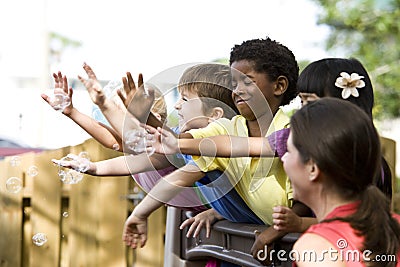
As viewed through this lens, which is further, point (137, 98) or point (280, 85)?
point (280, 85)

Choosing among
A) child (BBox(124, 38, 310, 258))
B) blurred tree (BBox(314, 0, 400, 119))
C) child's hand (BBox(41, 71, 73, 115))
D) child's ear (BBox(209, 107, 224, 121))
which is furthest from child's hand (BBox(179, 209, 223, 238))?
blurred tree (BBox(314, 0, 400, 119))

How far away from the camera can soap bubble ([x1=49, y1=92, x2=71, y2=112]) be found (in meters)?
2.51

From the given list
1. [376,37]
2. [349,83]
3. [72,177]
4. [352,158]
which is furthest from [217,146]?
[376,37]

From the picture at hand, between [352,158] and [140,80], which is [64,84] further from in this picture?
[352,158]

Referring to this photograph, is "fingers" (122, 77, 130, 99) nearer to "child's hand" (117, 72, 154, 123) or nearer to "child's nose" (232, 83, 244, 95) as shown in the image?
"child's hand" (117, 72, 154, 123)

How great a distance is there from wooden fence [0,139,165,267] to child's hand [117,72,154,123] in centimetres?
255

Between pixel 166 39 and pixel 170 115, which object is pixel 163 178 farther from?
pixel 166 39

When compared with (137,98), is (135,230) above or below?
below

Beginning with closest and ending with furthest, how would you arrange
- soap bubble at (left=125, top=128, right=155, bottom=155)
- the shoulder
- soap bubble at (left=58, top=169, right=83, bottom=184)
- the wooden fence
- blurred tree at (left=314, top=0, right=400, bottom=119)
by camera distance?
the shoulder → soap bubble at (left=125, top=128, right=155, bottom=155) → soap bubble at (left=58, top=169, right=83, bottom=184) → the wooden fence → blurred tree at (left=314, top=0, right=400, bottom=119)

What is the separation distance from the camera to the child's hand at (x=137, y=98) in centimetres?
213

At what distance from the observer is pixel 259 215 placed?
7.96 ft

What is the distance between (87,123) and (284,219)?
87 cm

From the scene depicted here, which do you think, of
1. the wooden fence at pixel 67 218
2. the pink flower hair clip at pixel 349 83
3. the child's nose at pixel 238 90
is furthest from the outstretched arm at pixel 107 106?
the wooden fence at pixel 67 218

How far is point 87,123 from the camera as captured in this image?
8.82 feet
